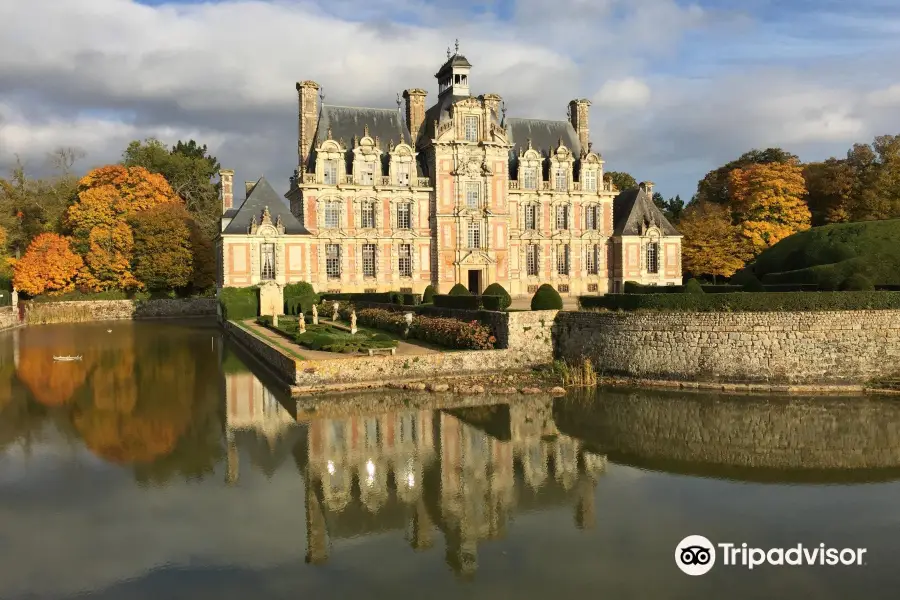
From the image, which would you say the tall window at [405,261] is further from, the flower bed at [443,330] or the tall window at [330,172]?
the flower bed at [443,330]

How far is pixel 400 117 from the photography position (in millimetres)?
43344

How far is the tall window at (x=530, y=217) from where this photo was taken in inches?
1735

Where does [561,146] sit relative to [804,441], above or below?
above

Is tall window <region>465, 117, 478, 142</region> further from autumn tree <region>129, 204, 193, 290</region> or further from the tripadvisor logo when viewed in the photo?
the tripadvisor logo

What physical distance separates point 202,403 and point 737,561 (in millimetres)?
13553

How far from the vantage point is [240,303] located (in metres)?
37.1

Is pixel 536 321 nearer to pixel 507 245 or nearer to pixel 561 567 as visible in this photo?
pixel 561 567

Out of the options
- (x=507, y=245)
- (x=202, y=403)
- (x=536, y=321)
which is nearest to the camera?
(x=202, y=403)

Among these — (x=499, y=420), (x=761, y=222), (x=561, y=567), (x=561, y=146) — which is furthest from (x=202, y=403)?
(x=761, y=222)

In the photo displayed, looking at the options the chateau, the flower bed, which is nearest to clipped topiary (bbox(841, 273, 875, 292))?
the flower bed

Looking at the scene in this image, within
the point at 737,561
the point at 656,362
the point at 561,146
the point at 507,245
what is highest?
the point at 561,146

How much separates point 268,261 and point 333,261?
372 centimetres

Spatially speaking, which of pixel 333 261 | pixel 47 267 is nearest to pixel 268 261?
pixel 333 261

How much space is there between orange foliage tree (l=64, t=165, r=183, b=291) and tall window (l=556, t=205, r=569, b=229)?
26748 mm
